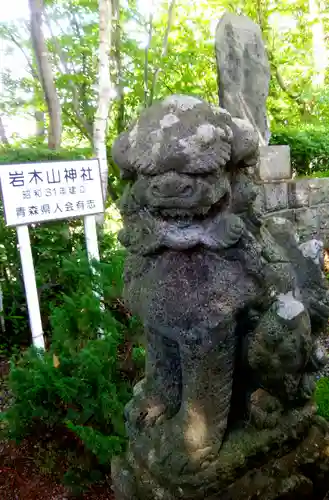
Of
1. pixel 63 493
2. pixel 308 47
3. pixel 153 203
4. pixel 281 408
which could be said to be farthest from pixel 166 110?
pixel 308 47

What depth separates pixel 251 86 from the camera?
187 inches

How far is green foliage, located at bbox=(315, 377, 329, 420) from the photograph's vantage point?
2055mm

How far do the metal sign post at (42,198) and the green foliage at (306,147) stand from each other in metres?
3.29

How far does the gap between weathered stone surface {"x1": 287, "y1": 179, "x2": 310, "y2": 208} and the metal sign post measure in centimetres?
222

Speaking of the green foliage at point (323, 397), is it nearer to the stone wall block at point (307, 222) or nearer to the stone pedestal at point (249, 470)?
the stone pedestal at point (249, 470)

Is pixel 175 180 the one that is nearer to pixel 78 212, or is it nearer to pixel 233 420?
pixel 233 420

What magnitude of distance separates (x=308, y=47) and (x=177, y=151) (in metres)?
9.66

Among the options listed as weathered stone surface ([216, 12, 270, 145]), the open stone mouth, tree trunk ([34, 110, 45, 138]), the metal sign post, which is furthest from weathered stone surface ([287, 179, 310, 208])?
tree trunk ([34, 110, 45, 138])

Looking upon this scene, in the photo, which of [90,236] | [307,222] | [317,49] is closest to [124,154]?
[90,236]

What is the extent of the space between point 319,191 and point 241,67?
1576mm

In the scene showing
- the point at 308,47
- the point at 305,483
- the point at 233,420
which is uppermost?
the point at 308,47

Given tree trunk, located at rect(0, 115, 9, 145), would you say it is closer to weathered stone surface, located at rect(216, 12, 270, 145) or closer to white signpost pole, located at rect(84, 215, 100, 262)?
weathered stone surface, located at rect(216, 12, 270, 145)

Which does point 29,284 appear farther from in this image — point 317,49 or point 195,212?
point 317,49

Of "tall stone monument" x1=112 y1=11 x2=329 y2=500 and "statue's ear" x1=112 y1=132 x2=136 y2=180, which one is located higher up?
"statue's ear" x1=112 y1=132 x2=136 y2=180
